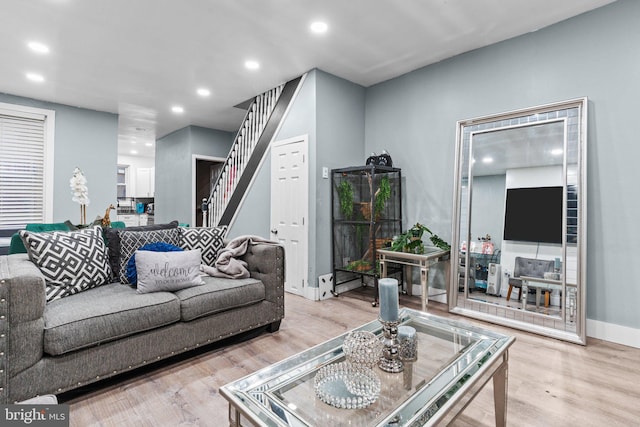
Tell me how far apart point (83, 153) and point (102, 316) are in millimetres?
4458

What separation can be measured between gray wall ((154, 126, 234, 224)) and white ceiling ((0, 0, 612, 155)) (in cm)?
192

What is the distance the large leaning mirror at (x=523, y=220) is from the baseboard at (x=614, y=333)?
0.75ft

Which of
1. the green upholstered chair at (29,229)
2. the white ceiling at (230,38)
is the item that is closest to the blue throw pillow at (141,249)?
the green upholstered chair at (29,229)

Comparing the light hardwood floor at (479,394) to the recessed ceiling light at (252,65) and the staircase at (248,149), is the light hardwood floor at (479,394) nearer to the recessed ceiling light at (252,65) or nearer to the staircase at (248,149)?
the staircase at (248,149)

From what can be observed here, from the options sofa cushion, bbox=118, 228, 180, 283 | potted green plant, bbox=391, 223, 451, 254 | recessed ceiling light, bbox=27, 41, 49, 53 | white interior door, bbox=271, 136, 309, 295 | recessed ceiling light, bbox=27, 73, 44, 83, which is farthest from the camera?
recessed ceiling light, bbox=27, 73, 44, 83

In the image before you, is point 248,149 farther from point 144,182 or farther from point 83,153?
point 144,182

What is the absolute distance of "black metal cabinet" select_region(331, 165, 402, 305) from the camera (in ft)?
12.0

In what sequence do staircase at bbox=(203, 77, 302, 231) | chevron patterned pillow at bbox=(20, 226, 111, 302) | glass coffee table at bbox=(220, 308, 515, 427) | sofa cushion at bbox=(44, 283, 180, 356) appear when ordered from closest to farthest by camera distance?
glass coffee table at bbox=(220, 308, 515, 427)
sofa cushion at bbox=(44, 283, 180, 356)
chevron patterned pillow at bbox=(20, 226, 111, 302)
staircase at bbox=(203, 77, 302, 231)

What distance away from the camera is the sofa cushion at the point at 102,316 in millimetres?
1662

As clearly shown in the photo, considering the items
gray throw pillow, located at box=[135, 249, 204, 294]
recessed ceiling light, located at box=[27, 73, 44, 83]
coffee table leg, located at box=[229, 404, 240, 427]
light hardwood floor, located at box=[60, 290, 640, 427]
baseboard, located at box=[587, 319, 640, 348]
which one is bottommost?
light hardwood floor, located at box=[60, 290, 640, 427]

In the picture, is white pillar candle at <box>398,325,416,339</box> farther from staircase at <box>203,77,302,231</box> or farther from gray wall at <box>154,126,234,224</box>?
gray wall at <box>154,126,234,224</box>

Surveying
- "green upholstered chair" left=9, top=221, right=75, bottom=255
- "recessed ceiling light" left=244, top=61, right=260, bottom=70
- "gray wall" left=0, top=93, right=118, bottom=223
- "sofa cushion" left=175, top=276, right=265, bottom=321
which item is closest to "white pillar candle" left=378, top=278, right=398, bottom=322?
Result: "sofa cushion" left=175, top=276, right=265, bottom=321

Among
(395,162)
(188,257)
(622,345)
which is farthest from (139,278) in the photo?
(622,345)

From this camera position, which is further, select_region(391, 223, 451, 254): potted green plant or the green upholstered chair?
select_region(391, 223, 451, 254): potted green plant
